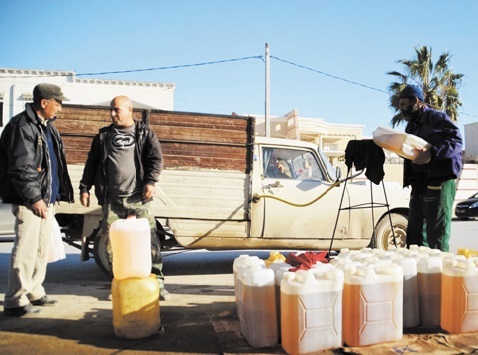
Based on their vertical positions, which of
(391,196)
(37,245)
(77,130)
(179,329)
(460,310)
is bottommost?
(179,329)

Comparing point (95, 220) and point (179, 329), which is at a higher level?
point (95, 220)

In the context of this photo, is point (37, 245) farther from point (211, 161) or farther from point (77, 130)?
point (211, 161)

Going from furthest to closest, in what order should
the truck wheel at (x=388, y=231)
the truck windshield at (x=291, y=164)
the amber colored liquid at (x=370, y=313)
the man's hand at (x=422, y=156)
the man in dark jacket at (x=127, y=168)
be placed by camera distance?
the truck wheel at (x=388, y=231), the truck windshield at (x=291, y=164), the man in dark jacket at (x=127, y=168), the man's hand at (x=422, y=156), the amber colored liquid at (x=370, y=313)

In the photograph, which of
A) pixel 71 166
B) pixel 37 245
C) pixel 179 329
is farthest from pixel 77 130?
pixel 179 329

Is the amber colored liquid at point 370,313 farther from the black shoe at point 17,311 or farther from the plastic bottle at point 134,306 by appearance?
the black shoe at point 17,311

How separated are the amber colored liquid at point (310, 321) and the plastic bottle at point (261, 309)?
5.1 inches

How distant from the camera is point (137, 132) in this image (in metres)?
4.00

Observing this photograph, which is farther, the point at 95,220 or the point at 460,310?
the point at 95,220

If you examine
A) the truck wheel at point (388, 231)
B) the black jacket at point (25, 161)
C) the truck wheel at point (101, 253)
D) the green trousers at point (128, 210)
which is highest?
the black jacket at point (25, 161)

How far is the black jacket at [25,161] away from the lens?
3.39 metres

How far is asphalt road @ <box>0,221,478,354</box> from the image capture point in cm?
274

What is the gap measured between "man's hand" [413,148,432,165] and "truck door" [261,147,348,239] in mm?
2020

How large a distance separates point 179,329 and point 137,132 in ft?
6.25

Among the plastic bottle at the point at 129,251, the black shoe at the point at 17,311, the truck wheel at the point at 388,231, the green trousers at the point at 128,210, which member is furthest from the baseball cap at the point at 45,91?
the truck wheel at the point at 388,231
